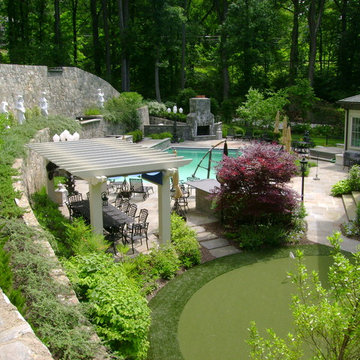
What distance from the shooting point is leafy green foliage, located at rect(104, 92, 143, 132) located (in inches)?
1126

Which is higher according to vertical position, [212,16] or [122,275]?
[212,16]

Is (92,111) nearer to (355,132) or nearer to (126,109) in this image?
(126,109)

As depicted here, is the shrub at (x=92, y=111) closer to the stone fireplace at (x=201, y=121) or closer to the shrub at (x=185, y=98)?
the stone fireplace at (x=201, y=121)

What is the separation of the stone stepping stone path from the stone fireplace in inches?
800

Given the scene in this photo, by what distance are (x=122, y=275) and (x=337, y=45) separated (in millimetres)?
39885

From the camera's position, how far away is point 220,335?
280 inches

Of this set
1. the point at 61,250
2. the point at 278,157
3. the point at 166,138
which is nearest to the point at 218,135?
the point at 166,138

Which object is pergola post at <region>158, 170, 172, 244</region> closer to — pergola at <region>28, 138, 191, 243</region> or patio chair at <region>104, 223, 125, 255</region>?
pergola at <region>28, 138, 191, 243</region>

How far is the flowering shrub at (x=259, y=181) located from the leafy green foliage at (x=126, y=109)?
17.9m

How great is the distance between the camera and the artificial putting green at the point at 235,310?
6828mm

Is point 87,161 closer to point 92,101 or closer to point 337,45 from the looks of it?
point 92,101

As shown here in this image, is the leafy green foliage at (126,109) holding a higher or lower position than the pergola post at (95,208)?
higher

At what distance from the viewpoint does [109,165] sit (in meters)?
9.17

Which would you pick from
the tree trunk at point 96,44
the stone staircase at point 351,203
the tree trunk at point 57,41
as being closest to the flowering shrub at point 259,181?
the stone staircase at point 351,203
